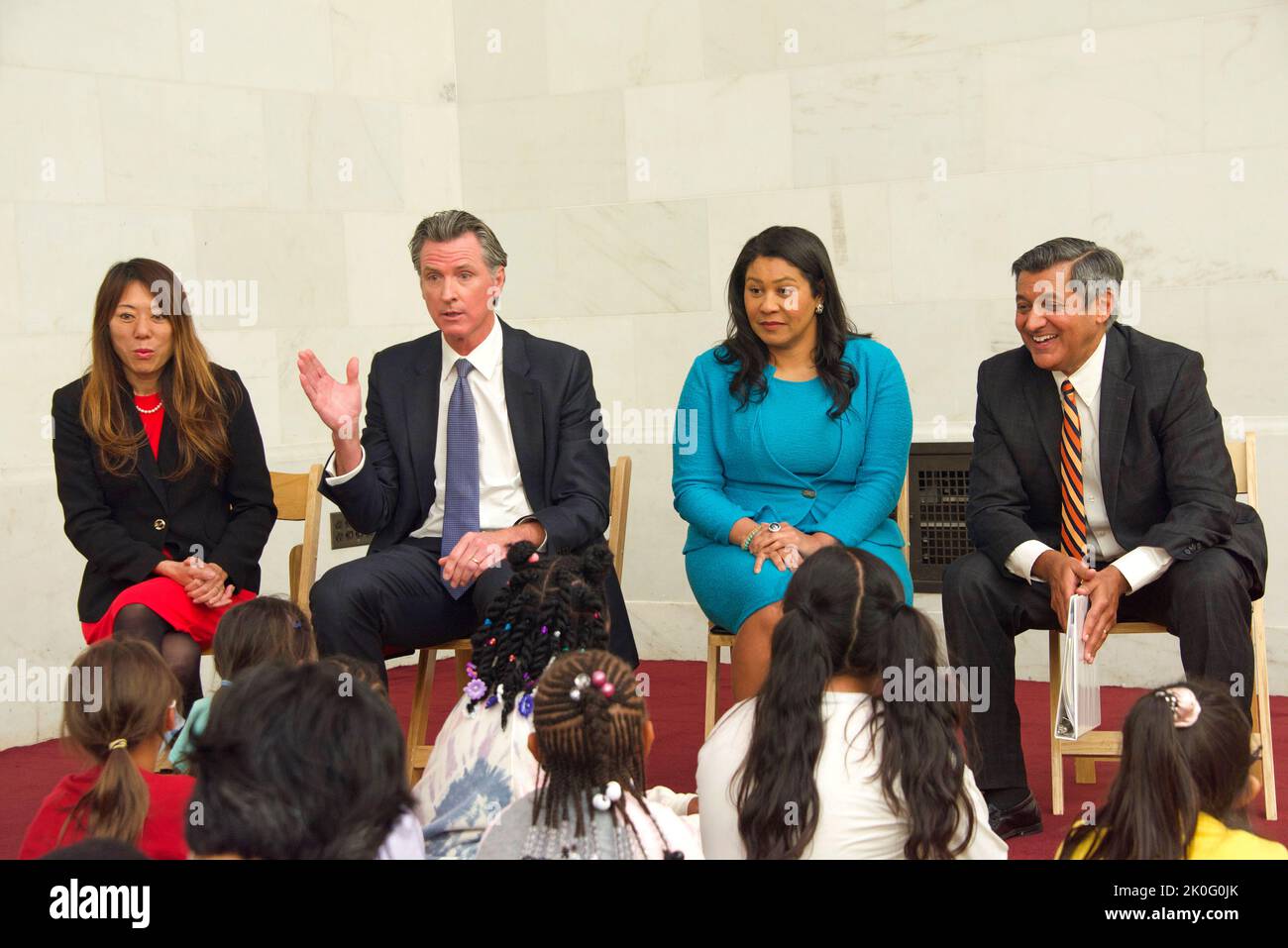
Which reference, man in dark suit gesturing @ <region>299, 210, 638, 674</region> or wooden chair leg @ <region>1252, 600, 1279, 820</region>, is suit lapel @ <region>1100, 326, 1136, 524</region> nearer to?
wooden chair leg @ <region>1252, 600, 1279, 820</region>

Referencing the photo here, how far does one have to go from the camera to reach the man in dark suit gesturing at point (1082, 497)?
11.9 feet

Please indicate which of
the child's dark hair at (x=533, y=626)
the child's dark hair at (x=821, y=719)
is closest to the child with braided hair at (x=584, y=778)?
the child's dark hair at (x=821, y=719)

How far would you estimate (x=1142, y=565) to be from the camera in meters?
3.63

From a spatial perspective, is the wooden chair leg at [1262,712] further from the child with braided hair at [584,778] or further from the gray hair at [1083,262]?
the child with braided hair at [584,778]

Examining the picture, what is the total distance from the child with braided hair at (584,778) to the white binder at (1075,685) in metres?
1.57

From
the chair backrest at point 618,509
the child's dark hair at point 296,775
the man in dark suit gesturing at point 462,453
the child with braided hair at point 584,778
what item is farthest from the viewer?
the chair backrest at point 618,509

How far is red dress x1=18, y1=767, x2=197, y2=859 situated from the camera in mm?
2486

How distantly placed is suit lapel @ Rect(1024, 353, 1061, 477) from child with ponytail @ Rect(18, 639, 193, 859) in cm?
228

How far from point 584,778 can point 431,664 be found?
1915mm

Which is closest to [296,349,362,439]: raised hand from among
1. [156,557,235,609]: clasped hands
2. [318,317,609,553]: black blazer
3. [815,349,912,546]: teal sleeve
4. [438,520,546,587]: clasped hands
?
[318,317,609,553]: black blazer

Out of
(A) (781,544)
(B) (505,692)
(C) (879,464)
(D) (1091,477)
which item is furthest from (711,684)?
(B) (505,692)
